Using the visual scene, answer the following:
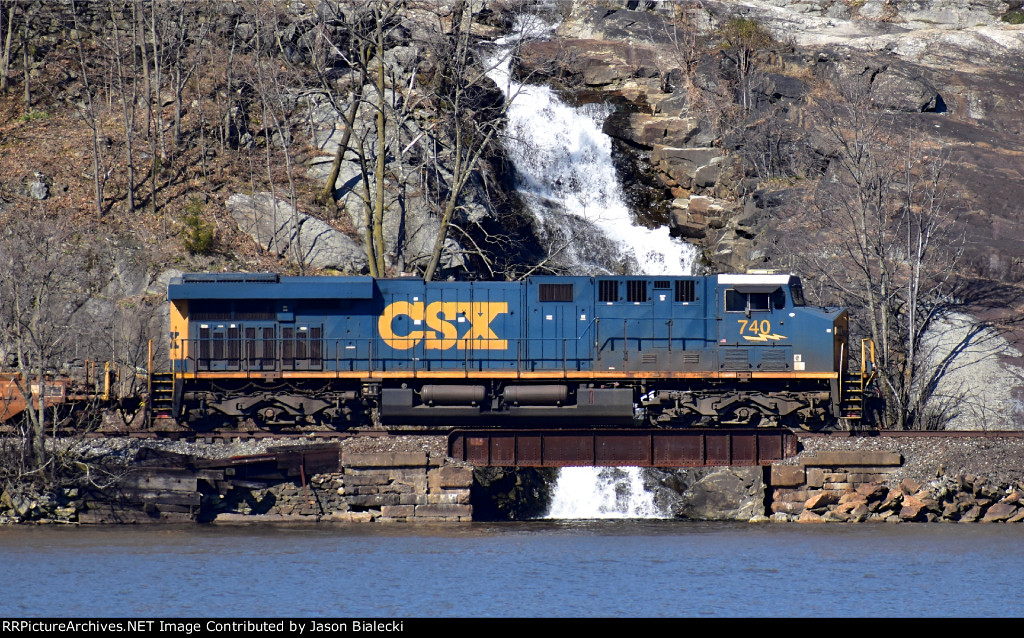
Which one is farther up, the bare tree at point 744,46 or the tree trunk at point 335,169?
the bare tree at point 744,46

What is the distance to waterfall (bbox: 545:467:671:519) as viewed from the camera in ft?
85.9

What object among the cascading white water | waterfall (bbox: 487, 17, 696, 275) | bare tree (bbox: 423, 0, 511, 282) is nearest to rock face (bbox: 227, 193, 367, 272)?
bare tree (bbox: 423, 0, 511, 282)

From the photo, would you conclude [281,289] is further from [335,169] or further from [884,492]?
[884,492]

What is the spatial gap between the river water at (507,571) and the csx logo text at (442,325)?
4.23 meters

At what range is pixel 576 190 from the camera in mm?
39062

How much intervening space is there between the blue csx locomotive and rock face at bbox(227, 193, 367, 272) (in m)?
7.30

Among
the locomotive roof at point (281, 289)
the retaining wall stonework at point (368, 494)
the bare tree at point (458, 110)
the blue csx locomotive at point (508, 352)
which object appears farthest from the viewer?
the bare tree at point (458, 110)

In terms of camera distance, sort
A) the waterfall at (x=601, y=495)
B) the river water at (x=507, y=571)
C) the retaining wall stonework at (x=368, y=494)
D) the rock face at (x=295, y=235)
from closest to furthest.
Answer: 1. the river water at (x=507, y=571)
2. the retaining wall stonework at (x=368, y=494)
3. the waterfall at (x=601, y=495)
4. the rock face at (x=295, y=235)

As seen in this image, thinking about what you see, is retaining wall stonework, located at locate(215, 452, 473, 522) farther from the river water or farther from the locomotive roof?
the locomotive roof

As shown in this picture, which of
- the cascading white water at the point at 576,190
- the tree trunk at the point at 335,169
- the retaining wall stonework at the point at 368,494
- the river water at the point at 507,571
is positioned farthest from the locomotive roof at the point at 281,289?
the tree trunk at the point at 335,169

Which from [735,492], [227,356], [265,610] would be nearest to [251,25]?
[227,356]

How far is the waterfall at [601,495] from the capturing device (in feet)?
85.9

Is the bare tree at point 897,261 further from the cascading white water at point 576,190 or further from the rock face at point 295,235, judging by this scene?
the rock face at point 295,235
